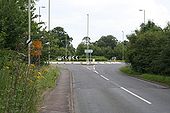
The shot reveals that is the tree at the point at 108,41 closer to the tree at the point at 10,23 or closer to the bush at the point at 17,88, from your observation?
the tree at the point at 10,23

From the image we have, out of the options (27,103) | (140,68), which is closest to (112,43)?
(140,68)

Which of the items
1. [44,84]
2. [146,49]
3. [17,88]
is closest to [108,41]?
[146,49]

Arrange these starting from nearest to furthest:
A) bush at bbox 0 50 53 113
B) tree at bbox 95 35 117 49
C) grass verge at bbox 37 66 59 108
A: 1. bush at bbox 0 50 53 113
2. grass verge at bbox 37 66 59 108
3. tree at bbox 95 35 117 49

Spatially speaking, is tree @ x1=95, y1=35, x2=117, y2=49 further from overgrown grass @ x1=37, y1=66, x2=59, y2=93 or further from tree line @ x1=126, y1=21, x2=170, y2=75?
overgrown grass @ x1=37, y1=66, x2=59, y2=93

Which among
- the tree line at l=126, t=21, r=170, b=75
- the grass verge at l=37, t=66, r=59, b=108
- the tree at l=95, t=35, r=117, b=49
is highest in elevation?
the tree at l=95, t=35, r=117, b=49

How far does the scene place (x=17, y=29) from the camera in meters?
21.6

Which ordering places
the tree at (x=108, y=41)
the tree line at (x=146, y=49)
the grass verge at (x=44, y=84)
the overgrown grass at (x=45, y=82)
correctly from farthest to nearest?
the tree at (x=108, y=41) < the tree line at (x=146, y=49) < the overgrown grass at (x=45, y=82) < the grass verge at (x=44, y=84)

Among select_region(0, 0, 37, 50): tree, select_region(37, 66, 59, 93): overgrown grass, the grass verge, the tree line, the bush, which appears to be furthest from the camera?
the tree line

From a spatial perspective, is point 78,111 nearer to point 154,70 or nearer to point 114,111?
point 114,111

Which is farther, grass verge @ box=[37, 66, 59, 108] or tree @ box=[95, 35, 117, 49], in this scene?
tree @ box=[95, 35, 117, 49]

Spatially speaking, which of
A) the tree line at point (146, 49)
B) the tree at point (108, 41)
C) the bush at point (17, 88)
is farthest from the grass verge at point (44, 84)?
the tree at point (108, 41)

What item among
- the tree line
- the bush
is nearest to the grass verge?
the bush

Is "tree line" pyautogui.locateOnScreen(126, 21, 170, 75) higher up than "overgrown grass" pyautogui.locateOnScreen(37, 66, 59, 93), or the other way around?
"tree line" pyautogui.locateOnScreen(126, 21, 170, 75)

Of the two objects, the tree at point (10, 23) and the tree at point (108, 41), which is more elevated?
the tree at point (108, 41)
